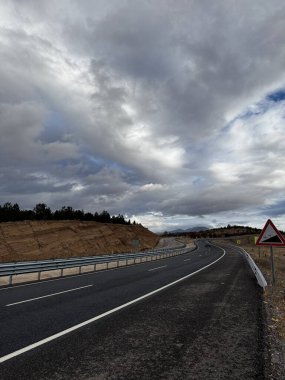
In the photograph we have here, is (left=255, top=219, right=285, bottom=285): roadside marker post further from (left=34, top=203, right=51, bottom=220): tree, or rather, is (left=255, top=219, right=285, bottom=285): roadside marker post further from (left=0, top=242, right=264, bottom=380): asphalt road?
(left=34, top=203, right=51, bottom=220): tree

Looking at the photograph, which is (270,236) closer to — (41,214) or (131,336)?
(131,336)

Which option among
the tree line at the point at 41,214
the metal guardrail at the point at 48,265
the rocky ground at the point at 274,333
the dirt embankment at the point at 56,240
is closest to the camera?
the rocky ground at the point at 274,333

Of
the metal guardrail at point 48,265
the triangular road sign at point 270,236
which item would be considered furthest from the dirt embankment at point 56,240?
the triangular road sign at point 270,236

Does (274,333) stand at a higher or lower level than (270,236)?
lower

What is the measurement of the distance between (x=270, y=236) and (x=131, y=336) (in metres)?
8.00

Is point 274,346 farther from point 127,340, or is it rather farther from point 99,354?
point 99,354

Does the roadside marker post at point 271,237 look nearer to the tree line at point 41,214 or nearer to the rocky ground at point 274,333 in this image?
the rocky ground at point 274,333

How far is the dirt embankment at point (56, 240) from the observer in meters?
50.0

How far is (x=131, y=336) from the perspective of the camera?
254 inches

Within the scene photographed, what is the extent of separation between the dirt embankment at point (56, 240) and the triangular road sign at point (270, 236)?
2611cm

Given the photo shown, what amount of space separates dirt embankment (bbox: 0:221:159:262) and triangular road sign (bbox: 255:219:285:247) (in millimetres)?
26106

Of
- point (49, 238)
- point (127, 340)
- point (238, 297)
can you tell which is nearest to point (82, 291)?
point (238, 297)

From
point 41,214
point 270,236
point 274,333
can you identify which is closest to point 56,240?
point 41,214

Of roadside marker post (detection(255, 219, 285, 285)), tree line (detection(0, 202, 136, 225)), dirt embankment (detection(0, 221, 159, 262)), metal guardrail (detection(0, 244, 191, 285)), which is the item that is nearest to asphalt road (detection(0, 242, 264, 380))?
roadside marker post (detection(255, 219, 285, 285))
